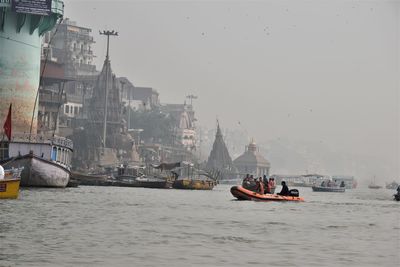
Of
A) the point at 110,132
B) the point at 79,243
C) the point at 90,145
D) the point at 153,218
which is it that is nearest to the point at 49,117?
the point at 90,145

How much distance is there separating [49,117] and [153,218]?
97085mm

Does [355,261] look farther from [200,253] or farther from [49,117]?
[49,117]

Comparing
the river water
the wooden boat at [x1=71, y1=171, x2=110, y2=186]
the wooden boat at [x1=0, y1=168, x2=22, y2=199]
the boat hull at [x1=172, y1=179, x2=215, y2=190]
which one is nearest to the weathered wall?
the wooden boat at [x1=71, y1=171, x2=110, y2=186]

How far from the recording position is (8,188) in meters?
59.6

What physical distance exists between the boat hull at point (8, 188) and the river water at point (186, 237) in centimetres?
86

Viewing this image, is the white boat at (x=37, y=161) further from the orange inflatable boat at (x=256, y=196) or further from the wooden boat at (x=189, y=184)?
the wooden boat at (x=189, y=184)

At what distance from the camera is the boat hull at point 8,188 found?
59.2 metres

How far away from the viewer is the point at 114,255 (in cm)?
3234

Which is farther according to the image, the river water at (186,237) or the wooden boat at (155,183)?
the wooden boat at (155,183)

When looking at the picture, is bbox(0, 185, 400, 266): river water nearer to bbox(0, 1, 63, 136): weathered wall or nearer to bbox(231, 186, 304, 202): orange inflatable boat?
bbox(231, 186, 304, 202): orange inflatable boat

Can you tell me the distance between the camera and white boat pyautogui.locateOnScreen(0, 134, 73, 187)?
84.5 meters

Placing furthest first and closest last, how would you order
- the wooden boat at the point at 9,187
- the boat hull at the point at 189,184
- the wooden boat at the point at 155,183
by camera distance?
the boat hull at the point at 189,184 < the wooden boat at the point at 155,183 < the wooden boat at the point at 9,187

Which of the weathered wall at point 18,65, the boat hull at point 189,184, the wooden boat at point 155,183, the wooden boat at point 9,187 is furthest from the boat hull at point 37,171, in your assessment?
the boat hull at point 189,184

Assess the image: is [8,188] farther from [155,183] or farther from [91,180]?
[91,180]
